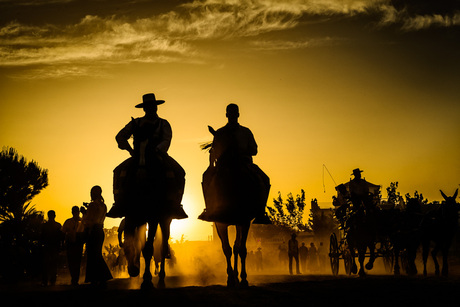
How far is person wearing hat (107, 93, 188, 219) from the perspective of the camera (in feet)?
33.1

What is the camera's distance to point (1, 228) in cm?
2733

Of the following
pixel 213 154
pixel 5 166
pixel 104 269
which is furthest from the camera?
pixel 5 166

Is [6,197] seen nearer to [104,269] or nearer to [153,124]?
[104,269]

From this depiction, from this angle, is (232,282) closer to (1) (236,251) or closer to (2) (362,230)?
(1) (236,251)

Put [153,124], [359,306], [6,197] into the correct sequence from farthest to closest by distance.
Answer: [6,197], [153,124], [359,306]

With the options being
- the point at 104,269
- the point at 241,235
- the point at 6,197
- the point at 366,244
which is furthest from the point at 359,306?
the point at 6,197

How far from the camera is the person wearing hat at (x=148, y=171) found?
1008 cm

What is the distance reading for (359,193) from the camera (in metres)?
19.2

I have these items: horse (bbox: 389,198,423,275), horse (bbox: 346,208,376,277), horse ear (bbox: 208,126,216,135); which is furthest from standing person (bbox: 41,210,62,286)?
horse (bbox: 389,198,423,275)

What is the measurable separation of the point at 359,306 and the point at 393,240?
13559 mm

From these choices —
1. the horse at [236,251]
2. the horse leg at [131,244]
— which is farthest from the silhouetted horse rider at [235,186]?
the horse leg at [131,244]

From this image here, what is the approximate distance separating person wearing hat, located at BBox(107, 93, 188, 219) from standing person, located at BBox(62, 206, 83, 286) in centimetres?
682

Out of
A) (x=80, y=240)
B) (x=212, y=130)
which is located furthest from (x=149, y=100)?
(x=80, y=240)

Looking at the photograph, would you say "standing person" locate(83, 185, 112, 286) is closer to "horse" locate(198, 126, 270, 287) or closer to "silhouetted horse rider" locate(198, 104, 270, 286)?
"silhouetted horse rider" locate(198, 104, 270, 286)
